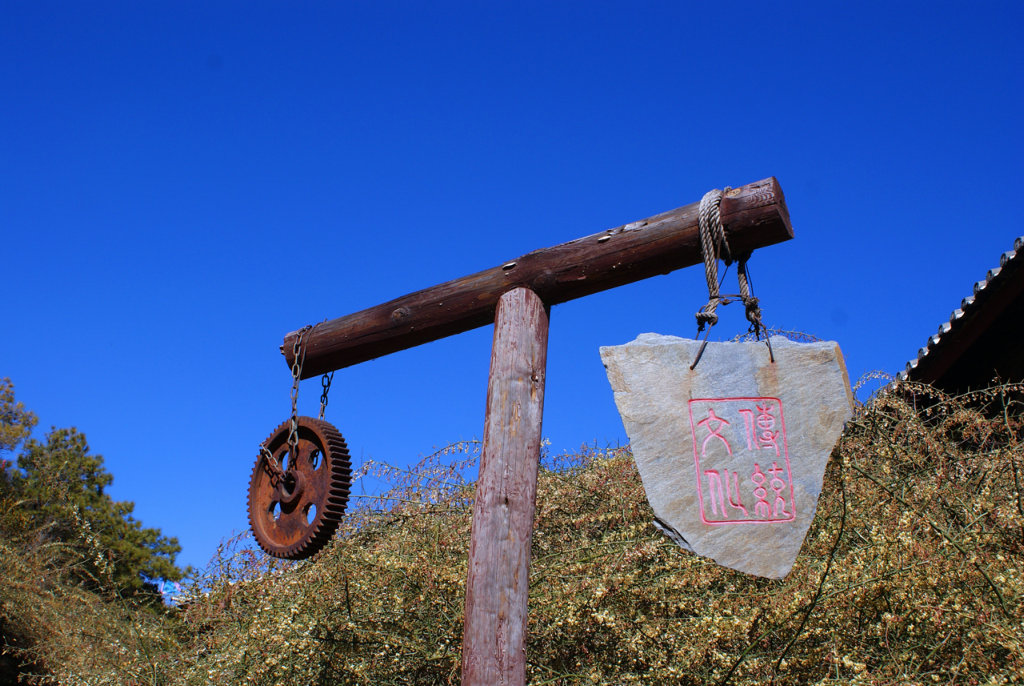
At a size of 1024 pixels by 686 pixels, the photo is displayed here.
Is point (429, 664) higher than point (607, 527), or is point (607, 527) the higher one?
point (607, 527)

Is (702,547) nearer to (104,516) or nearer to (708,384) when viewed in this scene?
(708,384)

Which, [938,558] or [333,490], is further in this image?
[938,558]

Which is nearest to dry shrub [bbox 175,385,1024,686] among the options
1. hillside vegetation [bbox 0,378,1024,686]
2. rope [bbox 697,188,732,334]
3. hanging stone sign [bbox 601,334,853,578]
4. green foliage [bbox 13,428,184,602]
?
hillside vegetation [bbox 0,378,1024,686]

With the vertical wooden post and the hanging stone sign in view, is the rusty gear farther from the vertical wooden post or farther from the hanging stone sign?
the hanging stone sign

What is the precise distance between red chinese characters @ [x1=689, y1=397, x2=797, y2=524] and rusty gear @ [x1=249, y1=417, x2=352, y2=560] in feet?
4.82

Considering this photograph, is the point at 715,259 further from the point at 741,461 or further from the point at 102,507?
the point at 102,507

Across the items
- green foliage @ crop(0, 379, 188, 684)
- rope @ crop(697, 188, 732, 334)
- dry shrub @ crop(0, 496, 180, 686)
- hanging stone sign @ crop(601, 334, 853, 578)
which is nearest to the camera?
hanging stone sign @ crop(601, 334, 853, 578)

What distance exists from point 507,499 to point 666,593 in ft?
6.21

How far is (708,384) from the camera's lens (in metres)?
2.47

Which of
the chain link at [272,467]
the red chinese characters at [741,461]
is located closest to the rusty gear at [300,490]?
the chain link at [272,467]

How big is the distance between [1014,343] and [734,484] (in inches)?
175

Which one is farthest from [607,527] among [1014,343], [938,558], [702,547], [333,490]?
[1014,343]

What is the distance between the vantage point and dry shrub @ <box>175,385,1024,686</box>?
3596mm

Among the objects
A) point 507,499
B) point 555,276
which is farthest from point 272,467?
point 555,276
